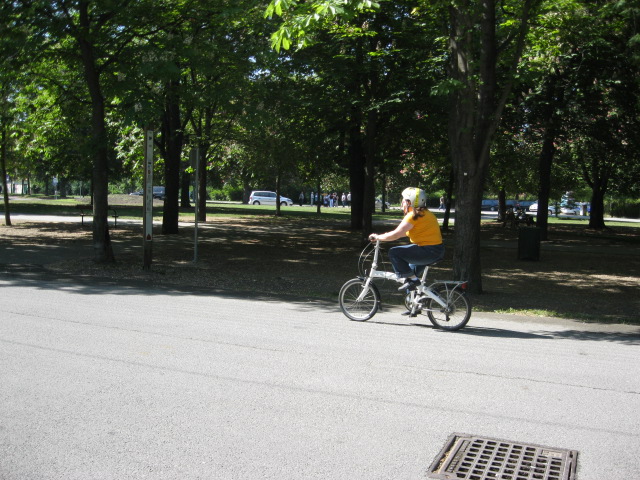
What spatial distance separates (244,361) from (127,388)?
1346 millimetres

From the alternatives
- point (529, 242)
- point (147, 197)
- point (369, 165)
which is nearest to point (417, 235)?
→ point (147, 197)

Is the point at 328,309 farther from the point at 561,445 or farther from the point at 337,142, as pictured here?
the point at 337,142

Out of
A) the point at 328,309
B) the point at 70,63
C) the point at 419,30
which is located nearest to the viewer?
the point at 328,309

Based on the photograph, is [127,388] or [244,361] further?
[244,361]

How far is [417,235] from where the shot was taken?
870cm

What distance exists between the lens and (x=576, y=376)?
21.3ft

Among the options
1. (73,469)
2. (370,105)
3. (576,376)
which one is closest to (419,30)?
(370,105)

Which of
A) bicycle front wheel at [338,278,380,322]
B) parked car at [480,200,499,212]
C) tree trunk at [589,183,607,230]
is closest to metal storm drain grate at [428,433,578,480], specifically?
bicycle front wheel at [338,278,380,322]

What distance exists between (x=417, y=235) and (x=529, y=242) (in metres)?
10.4

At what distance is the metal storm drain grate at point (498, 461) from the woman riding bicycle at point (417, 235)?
4160mm

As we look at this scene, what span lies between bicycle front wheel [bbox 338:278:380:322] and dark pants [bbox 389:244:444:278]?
0.59 metres

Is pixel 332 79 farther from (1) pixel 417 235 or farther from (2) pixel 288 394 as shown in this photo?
(2) pixel 288 394

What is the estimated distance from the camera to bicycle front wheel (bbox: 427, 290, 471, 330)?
858 cm

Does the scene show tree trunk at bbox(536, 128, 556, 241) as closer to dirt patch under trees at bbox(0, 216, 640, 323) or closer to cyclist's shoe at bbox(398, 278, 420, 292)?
dirt patch under trees at bbox(0, 216, 640, 323)
